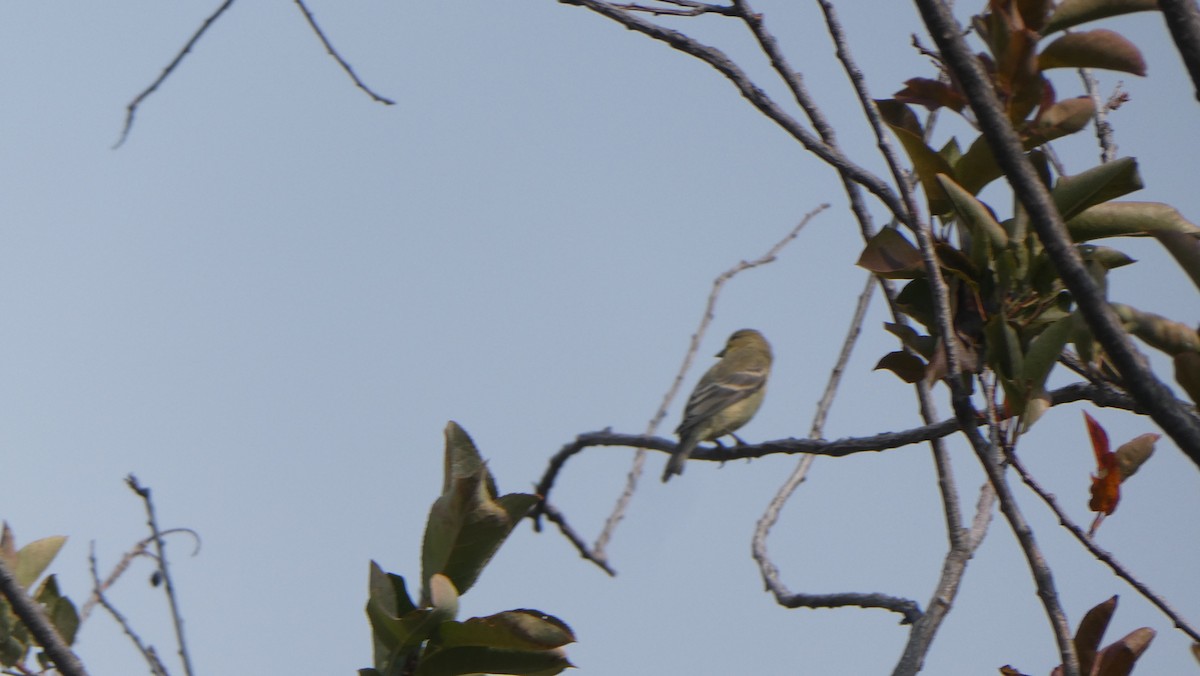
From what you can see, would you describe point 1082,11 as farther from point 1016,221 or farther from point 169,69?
point 169,69

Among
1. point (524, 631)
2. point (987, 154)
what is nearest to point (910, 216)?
point (987, 154)

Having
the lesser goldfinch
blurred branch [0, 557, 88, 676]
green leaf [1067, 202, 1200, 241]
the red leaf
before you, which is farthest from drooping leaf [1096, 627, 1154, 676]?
the lesser goldfinch

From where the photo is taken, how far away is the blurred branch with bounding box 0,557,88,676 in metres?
1.95

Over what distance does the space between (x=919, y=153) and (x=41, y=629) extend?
1.74m

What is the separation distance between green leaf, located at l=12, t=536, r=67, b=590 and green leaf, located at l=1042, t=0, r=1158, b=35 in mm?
2546

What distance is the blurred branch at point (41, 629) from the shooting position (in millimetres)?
1952

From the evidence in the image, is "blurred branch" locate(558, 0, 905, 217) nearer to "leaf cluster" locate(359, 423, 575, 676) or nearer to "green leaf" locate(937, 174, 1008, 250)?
"green leaf" locate(937, 174, 1008, 250)

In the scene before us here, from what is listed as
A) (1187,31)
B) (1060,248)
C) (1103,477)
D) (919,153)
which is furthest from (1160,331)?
(1103,477)

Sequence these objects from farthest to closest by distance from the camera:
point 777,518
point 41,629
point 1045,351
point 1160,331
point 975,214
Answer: point 777,518
point 975,214
point 1045,351
point 41,629
point 1160,331

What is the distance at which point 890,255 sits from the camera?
2348 mm

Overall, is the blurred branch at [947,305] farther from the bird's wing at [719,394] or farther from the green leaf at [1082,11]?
the bird's wing at [719,394]

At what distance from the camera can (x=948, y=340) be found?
2.08 m

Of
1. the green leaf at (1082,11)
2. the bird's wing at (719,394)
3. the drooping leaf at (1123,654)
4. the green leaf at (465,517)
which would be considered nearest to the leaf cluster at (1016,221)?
the green leaf at (1082,11)

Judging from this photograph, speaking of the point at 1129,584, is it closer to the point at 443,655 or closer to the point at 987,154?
the point at 987,154
